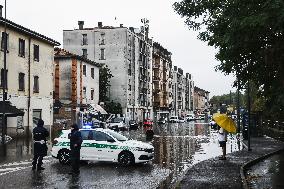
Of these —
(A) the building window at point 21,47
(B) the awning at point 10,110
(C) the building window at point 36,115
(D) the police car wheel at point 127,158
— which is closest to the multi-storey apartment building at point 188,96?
(C) the building window at point 36,115

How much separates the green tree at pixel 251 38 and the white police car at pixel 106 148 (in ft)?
18.1

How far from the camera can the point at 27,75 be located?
41656 mm

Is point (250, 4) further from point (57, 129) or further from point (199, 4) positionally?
point (57, 129)

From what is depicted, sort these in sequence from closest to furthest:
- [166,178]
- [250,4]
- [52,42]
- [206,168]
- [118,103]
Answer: [250,4] → [166,178] → [206,168] → [52,42] → [118,103]

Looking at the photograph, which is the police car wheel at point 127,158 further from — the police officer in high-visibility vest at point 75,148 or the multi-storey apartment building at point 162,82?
the multi-storey apartment building at point 162,82

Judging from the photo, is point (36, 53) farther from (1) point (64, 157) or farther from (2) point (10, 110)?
(1) point (64, 157)

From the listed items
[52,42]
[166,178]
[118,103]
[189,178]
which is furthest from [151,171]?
[118,103]

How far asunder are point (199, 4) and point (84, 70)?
159ft

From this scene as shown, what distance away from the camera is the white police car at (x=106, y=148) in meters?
18.4

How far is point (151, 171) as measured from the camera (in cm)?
1698

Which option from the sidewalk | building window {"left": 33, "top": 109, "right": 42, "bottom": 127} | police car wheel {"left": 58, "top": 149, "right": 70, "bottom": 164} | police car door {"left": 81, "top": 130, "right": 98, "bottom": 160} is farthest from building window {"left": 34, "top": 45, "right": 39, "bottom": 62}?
the sidewalk

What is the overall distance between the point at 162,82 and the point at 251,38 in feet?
363

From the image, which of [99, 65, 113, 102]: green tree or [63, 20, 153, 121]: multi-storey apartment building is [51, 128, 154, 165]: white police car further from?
[63, 20, 153, 121]: multi-storey apartment building

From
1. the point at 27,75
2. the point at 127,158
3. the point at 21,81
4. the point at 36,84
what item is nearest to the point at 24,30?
the point at 27,75
